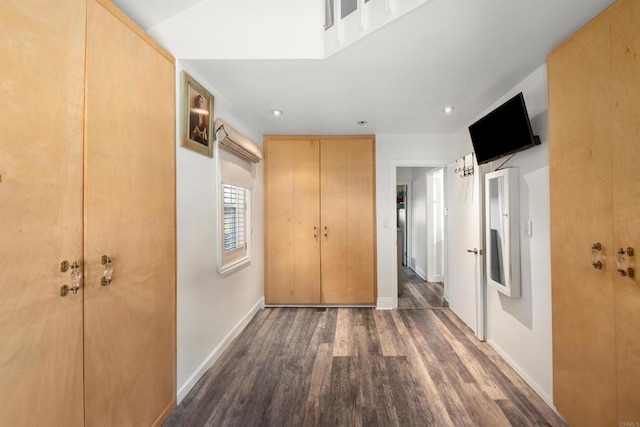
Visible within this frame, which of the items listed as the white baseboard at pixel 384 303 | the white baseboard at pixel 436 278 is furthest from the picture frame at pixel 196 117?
the white baseboard at pixel 436 278

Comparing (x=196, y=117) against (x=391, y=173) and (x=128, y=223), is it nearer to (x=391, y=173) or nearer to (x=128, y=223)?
(x=128, y=223)

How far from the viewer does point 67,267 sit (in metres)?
1.02

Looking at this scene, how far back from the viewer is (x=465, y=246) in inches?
113

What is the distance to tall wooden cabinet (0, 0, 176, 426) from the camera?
863 mm

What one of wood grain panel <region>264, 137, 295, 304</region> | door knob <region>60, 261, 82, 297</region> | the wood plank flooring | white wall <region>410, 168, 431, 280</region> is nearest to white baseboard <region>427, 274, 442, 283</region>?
white wall <region>410, 168, 431, 280</region>

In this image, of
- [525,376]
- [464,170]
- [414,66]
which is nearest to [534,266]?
[525,376]

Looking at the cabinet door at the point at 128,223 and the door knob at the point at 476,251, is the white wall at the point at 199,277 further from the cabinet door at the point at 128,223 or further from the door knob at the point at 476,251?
the door knob at the point at 476,251

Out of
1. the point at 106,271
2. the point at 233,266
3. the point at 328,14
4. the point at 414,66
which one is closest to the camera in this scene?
the point at 106,271

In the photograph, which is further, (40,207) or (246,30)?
(246,30)

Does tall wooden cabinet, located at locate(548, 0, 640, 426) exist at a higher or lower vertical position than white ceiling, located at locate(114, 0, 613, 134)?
lower

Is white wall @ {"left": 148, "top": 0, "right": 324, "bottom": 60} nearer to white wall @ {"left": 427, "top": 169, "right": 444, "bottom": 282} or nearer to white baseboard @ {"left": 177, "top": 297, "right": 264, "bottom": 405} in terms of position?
white baseboard @ {"left": 177, "top": 297, "right": 264, "bottom": 405}

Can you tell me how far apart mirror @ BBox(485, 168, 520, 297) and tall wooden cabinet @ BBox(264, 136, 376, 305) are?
1.37 metres

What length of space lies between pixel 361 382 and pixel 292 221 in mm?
2062

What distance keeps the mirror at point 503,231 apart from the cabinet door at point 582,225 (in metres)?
0.47
